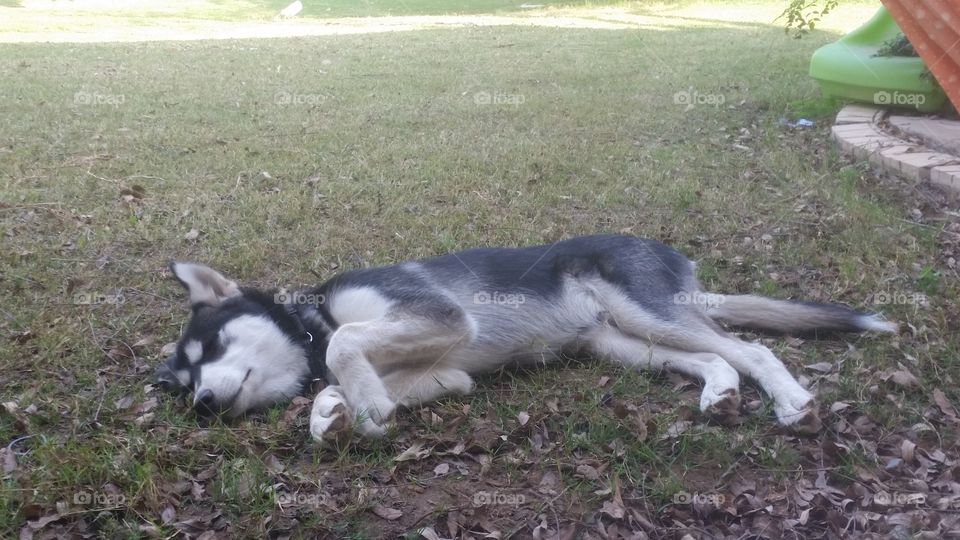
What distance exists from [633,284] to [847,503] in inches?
62.9

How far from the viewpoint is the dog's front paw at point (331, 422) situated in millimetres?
3207

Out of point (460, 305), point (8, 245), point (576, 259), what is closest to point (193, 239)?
point (8, 245)

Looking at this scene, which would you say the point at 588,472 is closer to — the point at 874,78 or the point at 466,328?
the point at 466,328

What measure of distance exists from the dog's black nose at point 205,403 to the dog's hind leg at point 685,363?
1.94 meters

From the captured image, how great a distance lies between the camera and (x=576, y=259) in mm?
4270

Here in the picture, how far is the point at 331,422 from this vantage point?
10.5 feet

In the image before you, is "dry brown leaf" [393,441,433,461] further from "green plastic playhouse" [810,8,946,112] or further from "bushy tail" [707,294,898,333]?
"green plastic playhouse" [810,8,946,112]

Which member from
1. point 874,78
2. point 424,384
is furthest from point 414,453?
point 874,78

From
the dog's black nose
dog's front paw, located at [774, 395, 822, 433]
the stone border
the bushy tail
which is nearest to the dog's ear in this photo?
the dog's black nose

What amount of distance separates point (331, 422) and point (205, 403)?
0.63 meters

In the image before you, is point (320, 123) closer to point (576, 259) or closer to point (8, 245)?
point (8, 245)

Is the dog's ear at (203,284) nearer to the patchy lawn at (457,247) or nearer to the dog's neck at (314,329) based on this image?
the dog's neck at (314,329)

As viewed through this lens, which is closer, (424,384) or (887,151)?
(424,384)

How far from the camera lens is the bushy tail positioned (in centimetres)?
396
